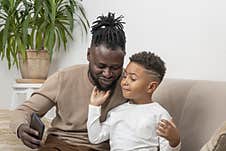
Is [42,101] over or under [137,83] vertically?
under

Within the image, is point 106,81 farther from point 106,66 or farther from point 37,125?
point 37,125

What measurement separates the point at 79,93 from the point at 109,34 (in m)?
0.28

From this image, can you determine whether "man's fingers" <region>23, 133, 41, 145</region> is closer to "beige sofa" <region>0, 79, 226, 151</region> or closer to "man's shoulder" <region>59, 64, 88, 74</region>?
"beige sofa" <region>0, 79, 226, 151</region>

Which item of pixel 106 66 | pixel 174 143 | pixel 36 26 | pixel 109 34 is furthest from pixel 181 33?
pixel 36 26

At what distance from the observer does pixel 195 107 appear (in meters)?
1.71

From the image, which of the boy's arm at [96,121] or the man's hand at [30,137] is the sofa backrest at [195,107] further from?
the man's hand at [30,137]

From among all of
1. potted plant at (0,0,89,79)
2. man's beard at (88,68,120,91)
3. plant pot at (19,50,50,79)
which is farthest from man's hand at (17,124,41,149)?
plant pot at (19,50,50,79)

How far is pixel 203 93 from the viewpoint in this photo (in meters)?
1.71

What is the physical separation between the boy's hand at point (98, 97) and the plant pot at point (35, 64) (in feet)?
6.38

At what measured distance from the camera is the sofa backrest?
5.17 ft

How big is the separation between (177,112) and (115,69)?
338mm

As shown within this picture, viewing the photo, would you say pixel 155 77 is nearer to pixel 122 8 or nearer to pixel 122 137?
pixel 122 137

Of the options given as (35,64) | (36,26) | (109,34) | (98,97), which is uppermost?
(109,34)

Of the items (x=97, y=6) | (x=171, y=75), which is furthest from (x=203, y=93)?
(x=97, y=6)
